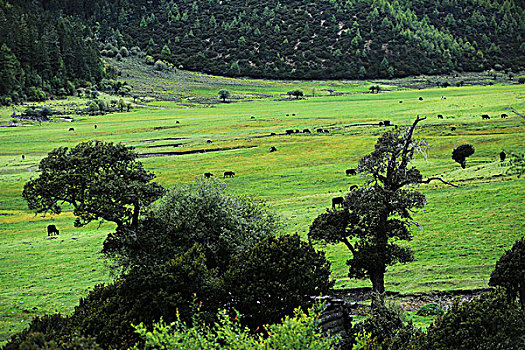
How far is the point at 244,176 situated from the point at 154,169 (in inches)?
671

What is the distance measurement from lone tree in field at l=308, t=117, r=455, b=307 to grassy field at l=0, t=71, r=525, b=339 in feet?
13.5

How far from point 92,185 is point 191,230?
6.72 m

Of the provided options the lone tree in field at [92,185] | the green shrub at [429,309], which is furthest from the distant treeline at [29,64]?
the green shrub at [429,309]

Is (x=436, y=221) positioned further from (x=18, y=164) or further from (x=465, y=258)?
(x=18, y=164)

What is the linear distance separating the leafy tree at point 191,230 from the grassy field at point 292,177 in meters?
4.63

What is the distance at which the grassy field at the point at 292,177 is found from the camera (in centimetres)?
3112

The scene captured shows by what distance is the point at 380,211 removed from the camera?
24.2 metres

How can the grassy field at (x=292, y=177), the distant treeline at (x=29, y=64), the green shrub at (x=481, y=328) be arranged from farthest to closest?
the distant treeline at (x=29, y=64), the grassy field at (x=292, y=177), the green shrub at (x=481, y=328)

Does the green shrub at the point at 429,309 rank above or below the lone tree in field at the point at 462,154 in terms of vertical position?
below

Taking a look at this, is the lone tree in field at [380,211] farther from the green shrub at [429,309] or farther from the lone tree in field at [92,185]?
the lone tree in field at [92,185]

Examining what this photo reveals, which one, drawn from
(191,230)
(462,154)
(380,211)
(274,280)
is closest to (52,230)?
(191,230)

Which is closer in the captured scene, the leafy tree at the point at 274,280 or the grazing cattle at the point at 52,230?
the leafy tree at the point at 274,280

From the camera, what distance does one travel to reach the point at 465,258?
30.4 meters

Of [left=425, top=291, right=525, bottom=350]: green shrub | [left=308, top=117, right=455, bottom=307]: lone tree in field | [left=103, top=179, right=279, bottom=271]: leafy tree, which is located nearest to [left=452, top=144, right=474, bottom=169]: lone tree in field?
[left=103, top=179, right=279, bottom=271]: leafy tree
